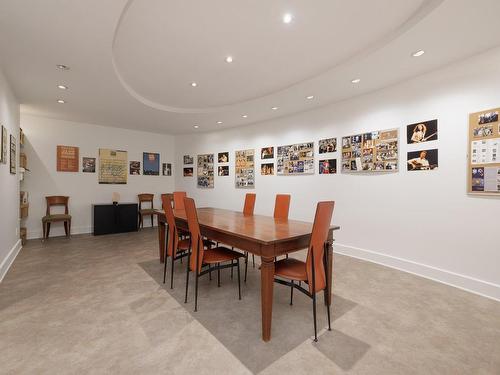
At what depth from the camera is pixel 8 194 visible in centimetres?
343

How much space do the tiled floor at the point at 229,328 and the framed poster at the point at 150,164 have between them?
4023 millimetres

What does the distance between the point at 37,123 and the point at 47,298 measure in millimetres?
4628

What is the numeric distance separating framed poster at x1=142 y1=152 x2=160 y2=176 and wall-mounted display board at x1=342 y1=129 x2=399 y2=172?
5.33 meters

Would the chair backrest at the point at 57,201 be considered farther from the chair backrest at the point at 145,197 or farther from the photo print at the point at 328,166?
the photo print at the point at 328,166

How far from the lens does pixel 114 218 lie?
591 centimetres

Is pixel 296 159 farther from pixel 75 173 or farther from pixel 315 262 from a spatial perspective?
pixel 75 173

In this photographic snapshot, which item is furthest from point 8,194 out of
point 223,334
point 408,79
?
point 408,79

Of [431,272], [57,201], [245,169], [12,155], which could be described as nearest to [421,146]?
[431,272]

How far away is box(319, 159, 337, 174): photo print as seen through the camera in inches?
169

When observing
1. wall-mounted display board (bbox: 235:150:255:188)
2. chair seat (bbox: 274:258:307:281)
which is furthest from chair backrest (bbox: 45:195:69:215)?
chair seat (bbox: 274:258:307:281)

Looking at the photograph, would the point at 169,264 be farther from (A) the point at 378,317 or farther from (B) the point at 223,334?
(A) the point at 378,317

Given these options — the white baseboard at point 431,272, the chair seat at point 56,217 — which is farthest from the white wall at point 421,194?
the chair seat at point 56,217

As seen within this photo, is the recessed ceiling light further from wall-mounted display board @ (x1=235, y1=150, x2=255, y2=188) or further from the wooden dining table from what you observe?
wall-mounted display board @ (x1=235, y1=150, x2=255, y2=188)

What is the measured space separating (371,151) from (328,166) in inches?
30.8
